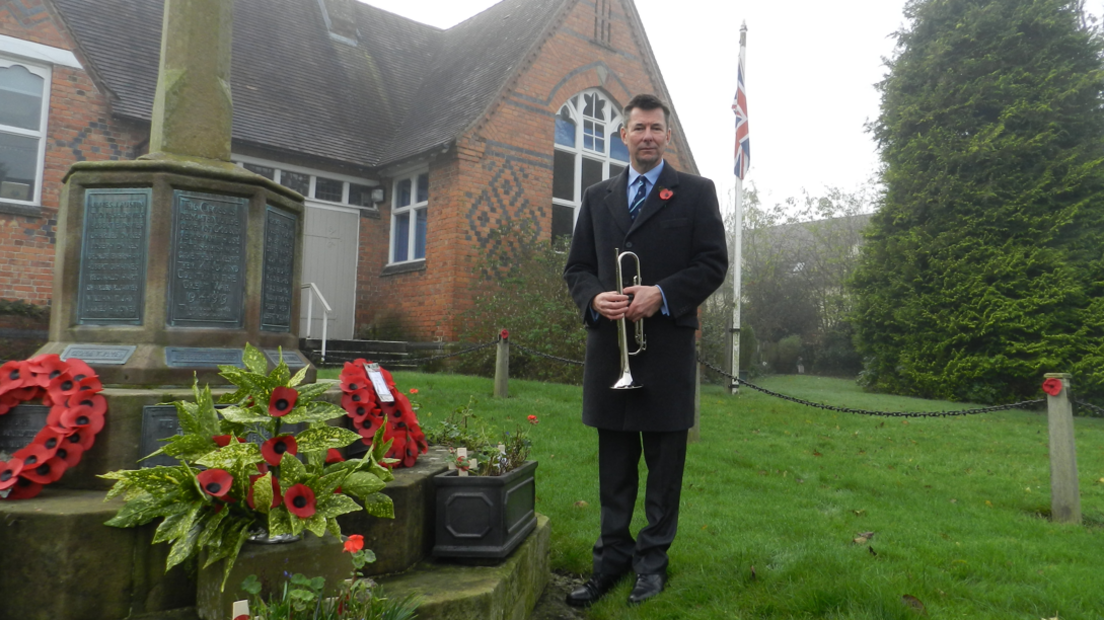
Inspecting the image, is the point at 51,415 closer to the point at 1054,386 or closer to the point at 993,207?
the point at 1054,386

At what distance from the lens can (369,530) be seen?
2932 millimetres

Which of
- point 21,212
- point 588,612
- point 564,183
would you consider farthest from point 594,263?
point 564,183

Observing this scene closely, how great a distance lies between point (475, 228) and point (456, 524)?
1038cm

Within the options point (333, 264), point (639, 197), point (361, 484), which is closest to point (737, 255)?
point (333, 264)

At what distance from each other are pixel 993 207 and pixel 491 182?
1065cm

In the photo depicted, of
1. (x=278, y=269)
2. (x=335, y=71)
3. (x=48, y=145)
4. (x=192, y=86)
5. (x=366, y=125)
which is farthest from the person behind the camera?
(x=335, y=71)

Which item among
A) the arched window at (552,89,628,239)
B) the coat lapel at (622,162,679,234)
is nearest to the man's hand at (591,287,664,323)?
the coat lapel at (622,162,679,234)

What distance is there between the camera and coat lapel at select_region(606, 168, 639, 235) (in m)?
3.55

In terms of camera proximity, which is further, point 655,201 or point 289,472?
point 655,201

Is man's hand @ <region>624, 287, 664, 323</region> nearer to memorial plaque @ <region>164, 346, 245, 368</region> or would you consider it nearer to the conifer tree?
memorial plaque @ <region>164, 346, 245, 368</region>

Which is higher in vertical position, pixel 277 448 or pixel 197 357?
pixel 197 357

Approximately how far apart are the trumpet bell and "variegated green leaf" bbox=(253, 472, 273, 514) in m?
1.45

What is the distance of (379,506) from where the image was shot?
2736 millimetres

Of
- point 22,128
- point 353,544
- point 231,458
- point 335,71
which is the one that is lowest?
point 353,544
